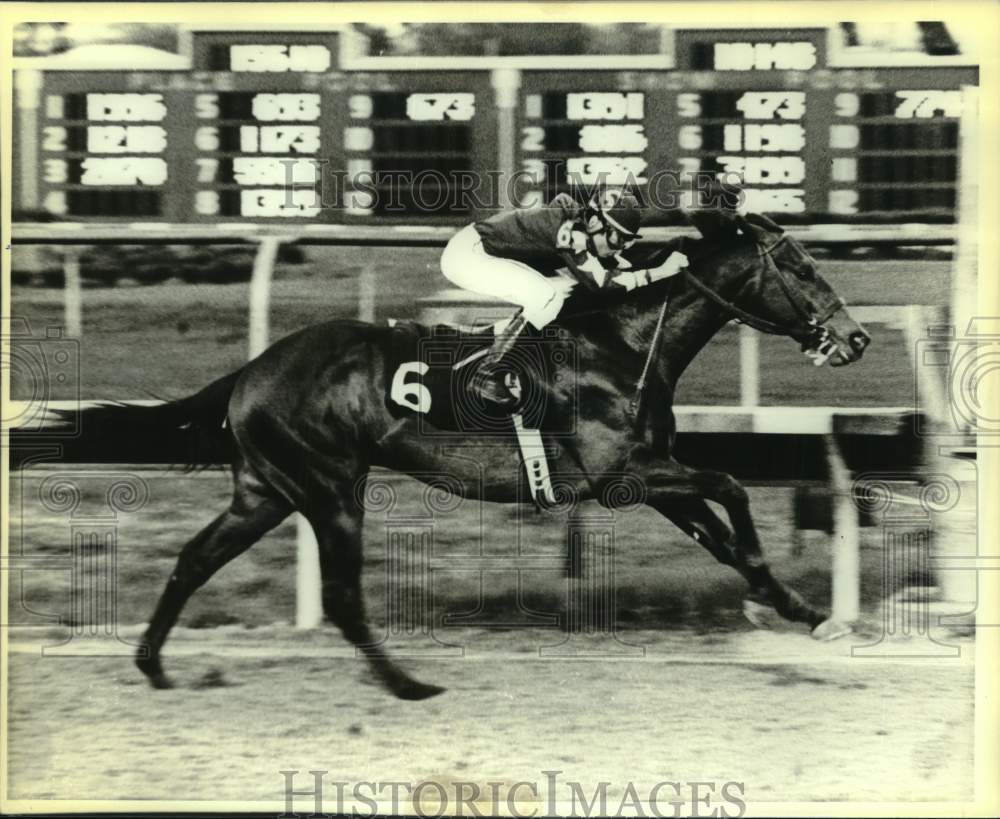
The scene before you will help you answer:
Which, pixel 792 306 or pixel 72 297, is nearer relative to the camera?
pixel 792 306

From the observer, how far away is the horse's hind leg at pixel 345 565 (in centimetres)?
455

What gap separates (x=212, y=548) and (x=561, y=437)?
5.15 feet

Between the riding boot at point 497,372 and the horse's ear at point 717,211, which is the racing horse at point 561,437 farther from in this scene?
the riding boot at point 497,372

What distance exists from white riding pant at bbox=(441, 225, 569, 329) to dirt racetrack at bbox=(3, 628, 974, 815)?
138 cm

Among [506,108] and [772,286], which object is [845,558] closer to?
[772,286]

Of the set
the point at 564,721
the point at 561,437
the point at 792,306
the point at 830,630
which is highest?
the point at 792,306

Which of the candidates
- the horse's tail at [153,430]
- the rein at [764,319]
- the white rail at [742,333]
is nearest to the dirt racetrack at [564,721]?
the white rail at [742,333]

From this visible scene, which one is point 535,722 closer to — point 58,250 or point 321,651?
point 321,651

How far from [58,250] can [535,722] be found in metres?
2.90

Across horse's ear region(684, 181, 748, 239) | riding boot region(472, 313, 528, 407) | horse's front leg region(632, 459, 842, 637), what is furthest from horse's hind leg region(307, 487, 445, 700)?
horse's ear region(684, 181, 748, 239)

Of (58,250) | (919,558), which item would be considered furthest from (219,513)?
(919,558)

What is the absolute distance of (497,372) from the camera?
14.7 ft

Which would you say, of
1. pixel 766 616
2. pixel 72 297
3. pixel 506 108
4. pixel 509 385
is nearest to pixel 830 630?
pixel 766 616

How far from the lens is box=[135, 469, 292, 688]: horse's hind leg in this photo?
458 cm
